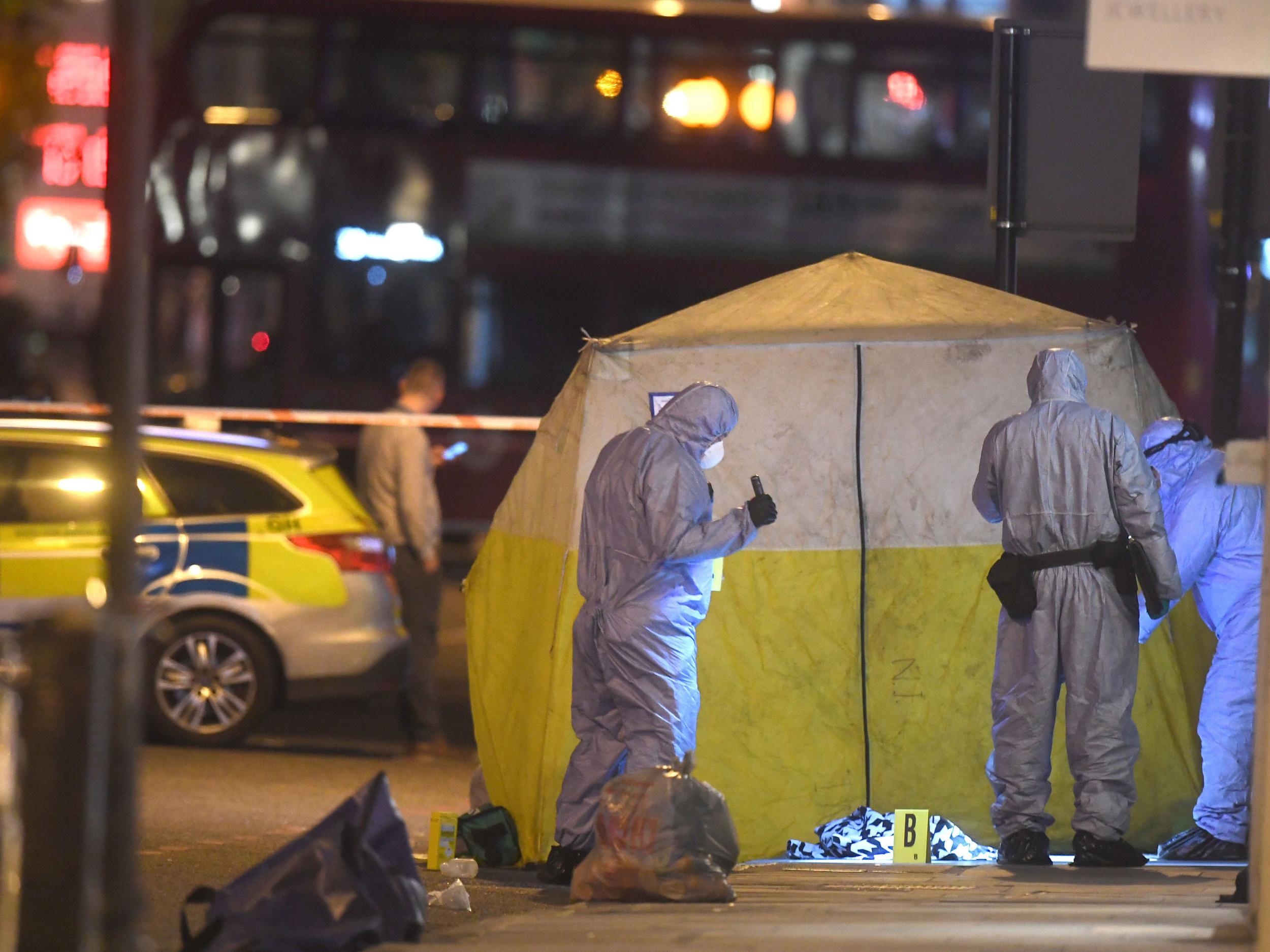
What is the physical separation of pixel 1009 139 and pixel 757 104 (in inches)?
379

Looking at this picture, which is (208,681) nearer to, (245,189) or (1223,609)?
(1223,609)

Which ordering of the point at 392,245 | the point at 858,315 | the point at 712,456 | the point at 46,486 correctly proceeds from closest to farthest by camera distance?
the point at 712,456
the point at 858,315
the point at 46,486
the point at 392,245

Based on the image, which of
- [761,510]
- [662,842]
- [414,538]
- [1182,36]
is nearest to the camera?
[1182,36]

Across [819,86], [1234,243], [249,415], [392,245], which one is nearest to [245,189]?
[392,245]

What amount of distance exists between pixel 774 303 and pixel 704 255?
9923mm

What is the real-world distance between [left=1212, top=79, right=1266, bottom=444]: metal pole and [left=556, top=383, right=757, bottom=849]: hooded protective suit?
10.6 ft

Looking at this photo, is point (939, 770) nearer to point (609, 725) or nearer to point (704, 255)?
point (609, 725)

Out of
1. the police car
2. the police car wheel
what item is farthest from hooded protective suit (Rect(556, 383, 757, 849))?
the police car wheel

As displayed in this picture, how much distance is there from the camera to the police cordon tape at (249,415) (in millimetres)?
13250

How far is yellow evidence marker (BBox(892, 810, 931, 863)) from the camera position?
22.2 ft

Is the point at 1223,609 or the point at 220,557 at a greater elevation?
the point at 1223,609

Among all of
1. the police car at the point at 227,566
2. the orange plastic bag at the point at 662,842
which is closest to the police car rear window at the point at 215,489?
the police car at the point at 227,566

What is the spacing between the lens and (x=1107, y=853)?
20.6ft

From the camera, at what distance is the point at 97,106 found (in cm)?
2570
